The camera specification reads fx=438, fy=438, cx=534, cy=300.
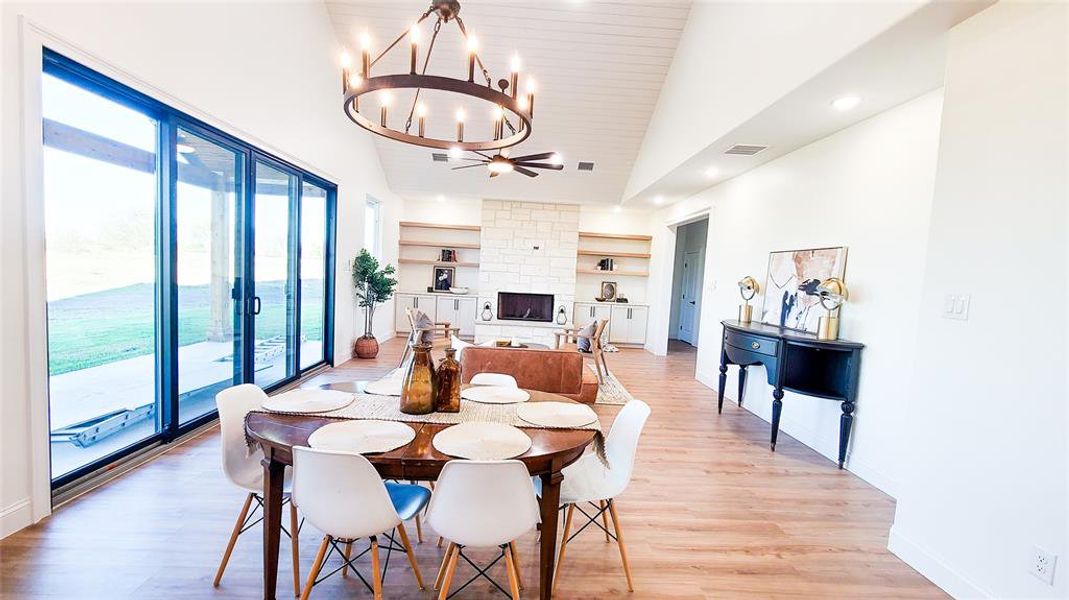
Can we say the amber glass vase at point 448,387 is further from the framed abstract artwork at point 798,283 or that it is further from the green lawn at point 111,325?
the framed abstract artwork at point 798,283

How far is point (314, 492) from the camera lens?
4.66 ft

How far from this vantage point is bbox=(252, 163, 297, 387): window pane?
3.97 metres

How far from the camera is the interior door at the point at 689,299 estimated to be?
8.67 meters

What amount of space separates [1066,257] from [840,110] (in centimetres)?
183

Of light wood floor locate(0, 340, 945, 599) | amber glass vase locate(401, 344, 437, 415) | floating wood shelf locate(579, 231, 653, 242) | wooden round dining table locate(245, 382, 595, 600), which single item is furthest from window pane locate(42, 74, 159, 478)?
floating wood shelf locate(579, 231, 653, 242)

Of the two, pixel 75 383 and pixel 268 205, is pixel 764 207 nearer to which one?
pixel 268 205

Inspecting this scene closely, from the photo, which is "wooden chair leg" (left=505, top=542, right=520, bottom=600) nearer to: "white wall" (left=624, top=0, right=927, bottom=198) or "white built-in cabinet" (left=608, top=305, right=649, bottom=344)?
"white wall" (left=624, top=0, right=927, bottom=198)

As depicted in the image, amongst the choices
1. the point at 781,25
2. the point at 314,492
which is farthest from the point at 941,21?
the point at 314,492

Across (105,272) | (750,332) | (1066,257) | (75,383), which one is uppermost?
(1066,257)

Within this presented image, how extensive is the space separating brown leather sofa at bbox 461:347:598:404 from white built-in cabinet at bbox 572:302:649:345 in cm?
417

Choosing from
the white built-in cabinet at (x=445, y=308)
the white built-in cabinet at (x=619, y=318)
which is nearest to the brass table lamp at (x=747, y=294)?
the white built-in cabinet at (x=619, y=318)

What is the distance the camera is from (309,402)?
1.92 metres

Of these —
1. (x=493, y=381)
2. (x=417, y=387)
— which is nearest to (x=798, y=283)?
(x=493, y=381)

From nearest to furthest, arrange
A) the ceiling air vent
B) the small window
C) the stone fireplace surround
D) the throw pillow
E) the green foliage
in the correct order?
the ceiling air vent → the throw pillow → the green foliage → the small window → the stone fireplace surround
